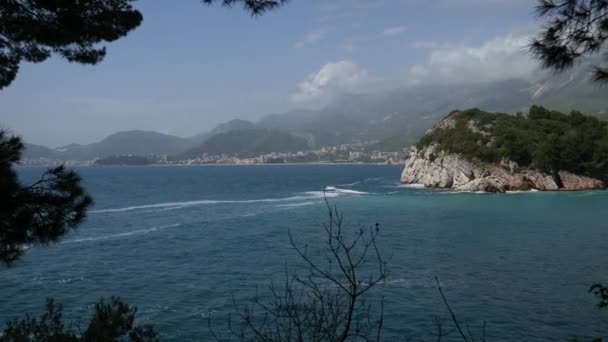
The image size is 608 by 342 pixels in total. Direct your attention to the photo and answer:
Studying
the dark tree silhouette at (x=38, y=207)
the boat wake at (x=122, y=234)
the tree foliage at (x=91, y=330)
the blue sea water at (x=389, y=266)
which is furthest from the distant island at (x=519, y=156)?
the dark tree silhouette at (x=38, y=207)

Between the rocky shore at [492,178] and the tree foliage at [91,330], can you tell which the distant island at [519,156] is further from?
the tree foliage at [91,330]

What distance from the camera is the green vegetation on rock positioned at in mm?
63812

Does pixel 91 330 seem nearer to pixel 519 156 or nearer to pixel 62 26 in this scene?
pixel 62 26

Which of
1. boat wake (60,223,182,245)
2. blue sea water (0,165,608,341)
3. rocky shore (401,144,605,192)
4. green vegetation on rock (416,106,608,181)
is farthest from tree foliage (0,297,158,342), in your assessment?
green vegetation on rock (416,106,608,181)

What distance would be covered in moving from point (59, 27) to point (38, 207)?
3009 millimetres

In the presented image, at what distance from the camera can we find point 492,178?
6281cm

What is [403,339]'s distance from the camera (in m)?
14.1

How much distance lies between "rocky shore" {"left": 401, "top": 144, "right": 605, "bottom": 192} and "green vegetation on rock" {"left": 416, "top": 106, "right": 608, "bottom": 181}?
112cm

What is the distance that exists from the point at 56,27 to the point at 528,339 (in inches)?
577

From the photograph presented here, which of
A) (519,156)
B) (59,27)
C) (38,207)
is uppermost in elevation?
(59,27)

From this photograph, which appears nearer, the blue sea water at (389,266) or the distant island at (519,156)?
the blue sea water at (389,266)

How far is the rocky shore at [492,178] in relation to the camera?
2469 inches

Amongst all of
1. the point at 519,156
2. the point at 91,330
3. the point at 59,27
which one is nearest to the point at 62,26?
the point at 59,27

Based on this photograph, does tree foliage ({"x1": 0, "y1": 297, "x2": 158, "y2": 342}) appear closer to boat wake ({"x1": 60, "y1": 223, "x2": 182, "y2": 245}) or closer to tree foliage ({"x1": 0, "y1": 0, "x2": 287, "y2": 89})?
tree foliage ({"x1": 0, "y1": 0, "x2": 287, "y2": 89})
